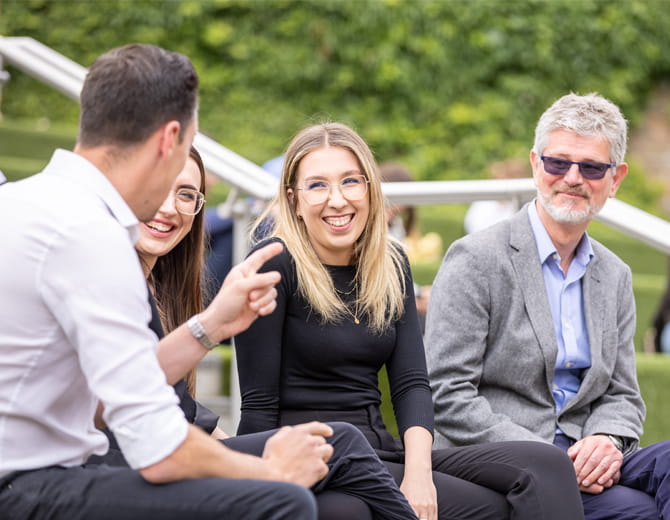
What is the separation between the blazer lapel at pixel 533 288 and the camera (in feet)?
9.72

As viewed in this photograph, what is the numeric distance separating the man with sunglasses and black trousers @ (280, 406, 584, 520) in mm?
171

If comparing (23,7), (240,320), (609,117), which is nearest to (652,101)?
(23,7)

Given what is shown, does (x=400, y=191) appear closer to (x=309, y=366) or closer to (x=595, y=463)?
(x=309, y=366)

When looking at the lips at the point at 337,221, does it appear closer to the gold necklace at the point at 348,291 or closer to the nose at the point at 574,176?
the gold necklace at the point at 348,291

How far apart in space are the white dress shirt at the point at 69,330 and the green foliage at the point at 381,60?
7120mm

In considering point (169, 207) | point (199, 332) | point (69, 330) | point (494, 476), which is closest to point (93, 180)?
point (69, 330)

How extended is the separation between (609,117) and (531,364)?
32.6 inches

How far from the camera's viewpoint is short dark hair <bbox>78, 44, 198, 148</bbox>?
1817mm

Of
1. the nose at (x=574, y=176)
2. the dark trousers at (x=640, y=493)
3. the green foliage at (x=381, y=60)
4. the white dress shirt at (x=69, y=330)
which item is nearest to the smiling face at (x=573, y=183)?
the nose at (x=574, y=176)

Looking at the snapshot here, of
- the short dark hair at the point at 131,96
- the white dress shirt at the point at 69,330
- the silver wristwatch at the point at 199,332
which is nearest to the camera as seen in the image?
the white dress shirt at the point at 69,330

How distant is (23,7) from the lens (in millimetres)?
8766

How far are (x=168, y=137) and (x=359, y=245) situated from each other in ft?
3.76

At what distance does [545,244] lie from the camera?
3096 mm

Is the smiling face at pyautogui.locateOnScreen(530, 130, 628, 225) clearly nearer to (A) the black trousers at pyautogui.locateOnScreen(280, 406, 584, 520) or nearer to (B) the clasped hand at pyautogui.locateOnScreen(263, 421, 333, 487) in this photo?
(A) the black trousers at pyautogui.locateOnScreen(280, 406, 584, 520)
